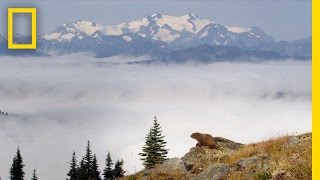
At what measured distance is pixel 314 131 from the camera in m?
7.19

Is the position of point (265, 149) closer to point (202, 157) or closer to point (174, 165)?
point (202, 157)

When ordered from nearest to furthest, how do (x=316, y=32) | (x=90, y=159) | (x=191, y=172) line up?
(x=316, y=32) → (x=191, y=172) → (x=90, y=159)

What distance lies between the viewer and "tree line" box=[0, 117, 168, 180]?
3685 cm

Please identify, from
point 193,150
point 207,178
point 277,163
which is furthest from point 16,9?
point 193,150

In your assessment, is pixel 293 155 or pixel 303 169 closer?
pixel 303 169

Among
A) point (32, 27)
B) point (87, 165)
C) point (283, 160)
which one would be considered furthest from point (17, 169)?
point (283, 160)

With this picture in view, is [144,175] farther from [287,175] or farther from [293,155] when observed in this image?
[287,175]

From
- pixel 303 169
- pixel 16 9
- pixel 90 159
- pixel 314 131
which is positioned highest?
pixel 16 9

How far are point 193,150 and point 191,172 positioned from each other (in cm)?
293

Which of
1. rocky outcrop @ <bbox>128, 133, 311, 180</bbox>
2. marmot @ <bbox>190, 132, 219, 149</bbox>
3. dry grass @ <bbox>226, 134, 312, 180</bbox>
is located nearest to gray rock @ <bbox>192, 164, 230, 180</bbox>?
rocky outcrop @ <bbox>128, 133, 311, 180</bbox>

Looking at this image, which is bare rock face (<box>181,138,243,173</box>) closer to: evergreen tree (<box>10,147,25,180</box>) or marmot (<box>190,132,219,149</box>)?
marmot (<box>190,132,219,149</box>)

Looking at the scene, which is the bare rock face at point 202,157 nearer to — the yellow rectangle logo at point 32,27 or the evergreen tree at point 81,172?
the yellow rectangle logo at point 32,27

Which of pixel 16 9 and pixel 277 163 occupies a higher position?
pixel 16 9

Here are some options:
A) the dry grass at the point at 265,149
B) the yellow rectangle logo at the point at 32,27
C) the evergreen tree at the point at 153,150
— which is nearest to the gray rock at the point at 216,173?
the dry grass at the point at 265,149
